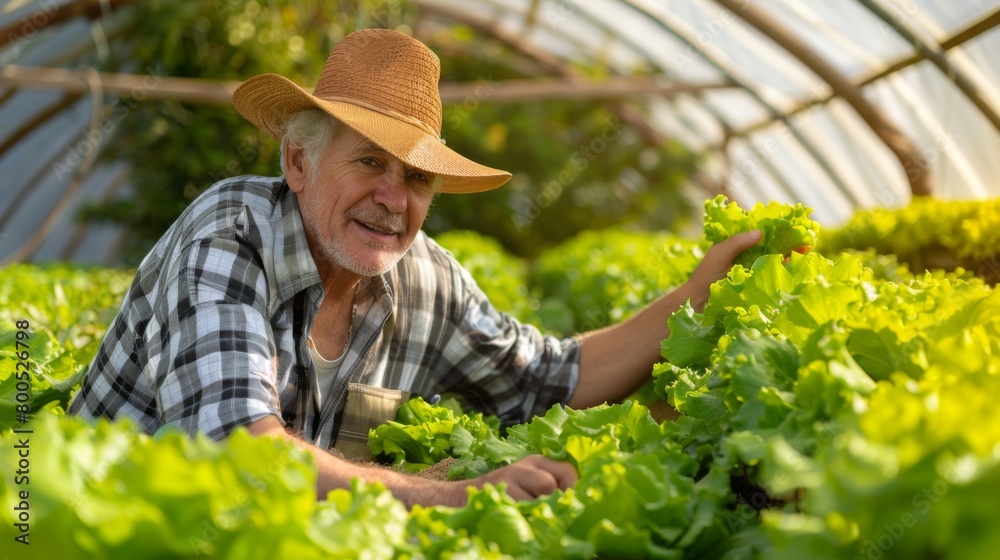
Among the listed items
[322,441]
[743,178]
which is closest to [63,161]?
[743,178]

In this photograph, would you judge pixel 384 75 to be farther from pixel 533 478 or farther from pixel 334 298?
pixel 533 478

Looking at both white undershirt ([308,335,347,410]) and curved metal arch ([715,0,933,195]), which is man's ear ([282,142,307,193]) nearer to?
white undershirt ([308,335,347,410])

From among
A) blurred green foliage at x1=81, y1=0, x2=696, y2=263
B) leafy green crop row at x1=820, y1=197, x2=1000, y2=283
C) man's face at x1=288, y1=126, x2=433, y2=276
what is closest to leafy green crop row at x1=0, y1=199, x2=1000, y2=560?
man's face at x1=288, y1=126, x2=433, y2=276

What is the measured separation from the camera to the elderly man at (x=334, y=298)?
2488 mm

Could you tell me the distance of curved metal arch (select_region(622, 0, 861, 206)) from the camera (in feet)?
42.7

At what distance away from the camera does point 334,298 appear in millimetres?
3098

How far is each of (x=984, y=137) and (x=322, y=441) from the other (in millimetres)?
8364

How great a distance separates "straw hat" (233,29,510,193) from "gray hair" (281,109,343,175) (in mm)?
30

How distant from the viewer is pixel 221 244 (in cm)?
262
